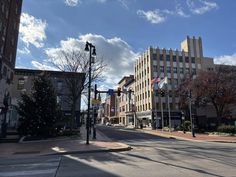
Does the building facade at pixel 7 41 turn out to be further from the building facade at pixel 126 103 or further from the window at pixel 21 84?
the building facade at pixel 126 103

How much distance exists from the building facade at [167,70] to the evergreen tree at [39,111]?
39.7m

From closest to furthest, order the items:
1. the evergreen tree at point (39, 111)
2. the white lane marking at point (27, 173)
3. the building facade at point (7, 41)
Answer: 1. the white lane marking at point (27, 173)
2. the evergreen tree at point (39, 111)
3. the building facade at point (7, 41)

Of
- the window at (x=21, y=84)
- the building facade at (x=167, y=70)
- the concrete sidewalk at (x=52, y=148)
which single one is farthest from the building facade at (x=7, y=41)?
the building facade at (x=167, y=70)

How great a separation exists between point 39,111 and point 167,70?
46.7m

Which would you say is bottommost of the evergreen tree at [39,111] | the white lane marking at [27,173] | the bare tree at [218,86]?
the white lane marking at [27,173]

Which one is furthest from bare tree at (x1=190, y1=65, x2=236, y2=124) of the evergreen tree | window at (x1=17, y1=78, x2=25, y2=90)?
window at (x1=17, y1=78, x2=25, y2=90)

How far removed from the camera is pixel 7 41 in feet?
117

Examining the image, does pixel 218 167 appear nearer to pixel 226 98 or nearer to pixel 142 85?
pixel 226 98

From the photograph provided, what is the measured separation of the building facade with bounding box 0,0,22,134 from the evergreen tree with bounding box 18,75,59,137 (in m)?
6.57

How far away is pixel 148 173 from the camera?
8836 millimetres

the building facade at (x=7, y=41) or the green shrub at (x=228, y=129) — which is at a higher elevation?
the building facade at (x=7, y=41)

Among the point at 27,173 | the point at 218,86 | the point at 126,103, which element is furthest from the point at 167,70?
the point at 27,173

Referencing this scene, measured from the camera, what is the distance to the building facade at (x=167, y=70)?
63.6 meters

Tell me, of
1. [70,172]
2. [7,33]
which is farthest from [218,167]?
[7,33]
